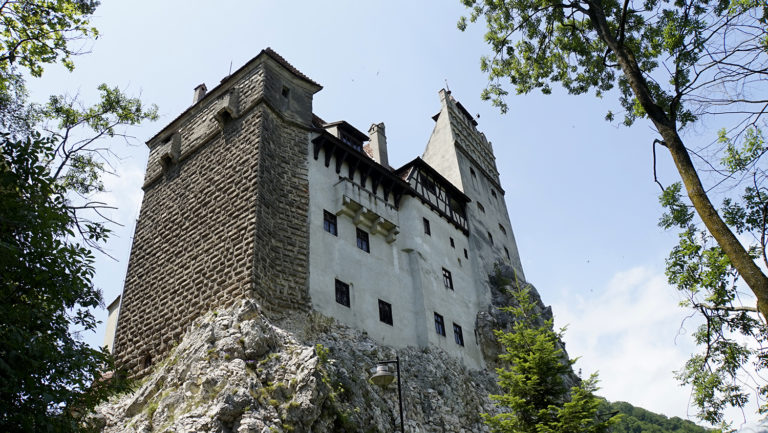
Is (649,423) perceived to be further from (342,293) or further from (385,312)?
(342,293)

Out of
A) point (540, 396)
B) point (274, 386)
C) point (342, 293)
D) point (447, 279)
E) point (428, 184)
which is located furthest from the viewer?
point (428, 184)

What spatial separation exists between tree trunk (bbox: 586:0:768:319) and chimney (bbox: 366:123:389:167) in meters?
16.4

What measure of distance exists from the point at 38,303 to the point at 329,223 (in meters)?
11.8

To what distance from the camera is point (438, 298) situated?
22.8 metres

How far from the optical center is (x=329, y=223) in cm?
2025

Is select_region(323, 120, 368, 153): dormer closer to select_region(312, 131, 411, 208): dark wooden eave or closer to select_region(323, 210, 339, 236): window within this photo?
select_region(312, 131, 411, 208): dark wooden eave

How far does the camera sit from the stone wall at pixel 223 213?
56.4 feet

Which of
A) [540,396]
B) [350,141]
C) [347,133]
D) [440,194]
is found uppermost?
[347,133]

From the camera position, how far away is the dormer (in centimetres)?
2342

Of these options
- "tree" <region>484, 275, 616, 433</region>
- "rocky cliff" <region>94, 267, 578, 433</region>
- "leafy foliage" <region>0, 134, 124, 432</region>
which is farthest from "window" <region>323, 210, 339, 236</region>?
"leafy foliage" <region>0, 134, 124, 432</region>

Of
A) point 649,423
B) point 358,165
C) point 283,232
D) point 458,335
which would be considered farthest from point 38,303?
point 649,423

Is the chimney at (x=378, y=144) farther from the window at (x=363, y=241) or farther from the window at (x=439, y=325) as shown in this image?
the window at (x=439, y=325)

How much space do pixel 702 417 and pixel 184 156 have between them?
60.7 feet

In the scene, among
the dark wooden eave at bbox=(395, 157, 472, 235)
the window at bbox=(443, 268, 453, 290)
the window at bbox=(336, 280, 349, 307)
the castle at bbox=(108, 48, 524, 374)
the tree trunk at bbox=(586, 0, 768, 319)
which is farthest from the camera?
the dark wooden eave at bbox=(395, 157, 472, 235)
